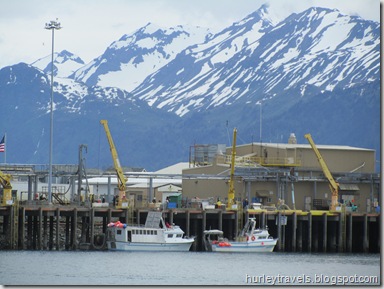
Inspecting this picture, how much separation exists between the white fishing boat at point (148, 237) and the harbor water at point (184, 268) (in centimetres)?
185

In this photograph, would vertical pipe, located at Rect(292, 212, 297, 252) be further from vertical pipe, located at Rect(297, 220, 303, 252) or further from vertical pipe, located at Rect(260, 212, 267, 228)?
vertical pipe, located at Rect(260, 212, 267, 228)

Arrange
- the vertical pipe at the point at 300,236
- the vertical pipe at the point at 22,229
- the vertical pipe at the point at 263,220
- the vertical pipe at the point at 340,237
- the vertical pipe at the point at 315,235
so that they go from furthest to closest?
the vertical pipe at the point at 315,235 < the vertical pipe at the point at 340,237 < the vertical pipe at the point at 300,236 < the vertical pipe at the point at 263,220 < the vertical pipe at the point at 22,229

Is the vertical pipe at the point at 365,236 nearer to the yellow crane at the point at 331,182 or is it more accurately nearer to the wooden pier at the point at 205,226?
the wooden pier at the point at 205,226

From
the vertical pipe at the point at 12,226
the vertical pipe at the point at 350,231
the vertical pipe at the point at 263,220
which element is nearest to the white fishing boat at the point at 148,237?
the vertical pipe at the point at 12,226

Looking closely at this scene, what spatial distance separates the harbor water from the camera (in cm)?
6962

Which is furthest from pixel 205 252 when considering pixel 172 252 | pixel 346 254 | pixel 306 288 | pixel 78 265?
pixel 306 288

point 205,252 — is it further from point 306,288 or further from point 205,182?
point 306,288

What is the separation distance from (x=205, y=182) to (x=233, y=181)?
9.31 metres

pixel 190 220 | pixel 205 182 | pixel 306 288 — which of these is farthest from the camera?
pixel 205 182

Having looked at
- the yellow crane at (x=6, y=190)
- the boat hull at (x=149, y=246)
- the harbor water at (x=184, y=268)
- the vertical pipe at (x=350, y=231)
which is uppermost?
the yellow crane at (x=6, y=190)

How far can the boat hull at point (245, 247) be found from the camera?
3767 inches

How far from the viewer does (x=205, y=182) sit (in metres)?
117

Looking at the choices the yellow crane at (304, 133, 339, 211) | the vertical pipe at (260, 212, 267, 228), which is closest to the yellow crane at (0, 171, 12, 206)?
the vertical pipe at (260, 212, 267, 228)

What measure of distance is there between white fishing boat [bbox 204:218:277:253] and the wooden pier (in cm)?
157
